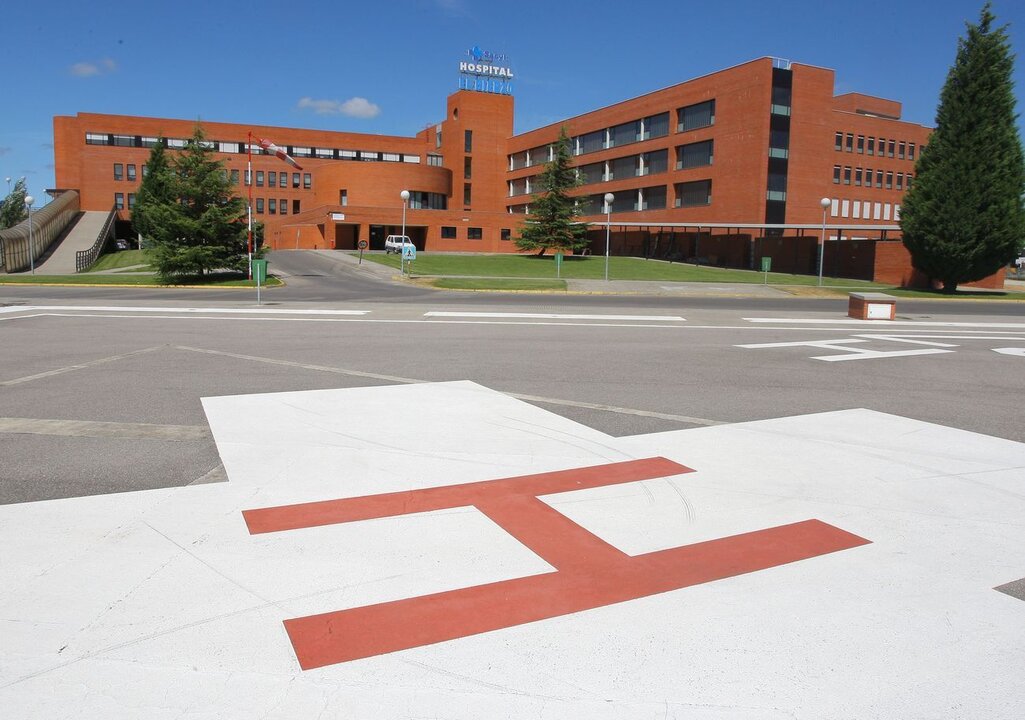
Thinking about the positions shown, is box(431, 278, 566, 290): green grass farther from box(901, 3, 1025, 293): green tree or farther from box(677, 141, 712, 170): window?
box(677, 141, 712, 170): window

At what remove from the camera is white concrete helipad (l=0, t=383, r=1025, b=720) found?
310 cm

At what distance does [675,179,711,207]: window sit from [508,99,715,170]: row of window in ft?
14.9

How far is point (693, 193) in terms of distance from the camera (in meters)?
64.2

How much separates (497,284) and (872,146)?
4498 cm

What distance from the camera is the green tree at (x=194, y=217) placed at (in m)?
33.4

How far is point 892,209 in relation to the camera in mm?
67625

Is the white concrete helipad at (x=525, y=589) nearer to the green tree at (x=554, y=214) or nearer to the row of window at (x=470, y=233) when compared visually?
the green tree at (x=554, y=214)

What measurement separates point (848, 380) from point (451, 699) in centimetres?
953

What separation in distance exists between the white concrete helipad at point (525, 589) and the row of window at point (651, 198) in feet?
185

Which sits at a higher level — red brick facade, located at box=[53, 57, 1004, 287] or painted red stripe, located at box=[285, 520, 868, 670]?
red brick facade, located at box=[53, 57, 1004, 287]

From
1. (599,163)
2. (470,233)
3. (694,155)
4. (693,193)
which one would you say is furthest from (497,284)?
(599,163)

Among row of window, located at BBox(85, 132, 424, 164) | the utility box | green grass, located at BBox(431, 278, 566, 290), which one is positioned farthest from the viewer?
row of window, located at BBox(85, 132, 424, 164)

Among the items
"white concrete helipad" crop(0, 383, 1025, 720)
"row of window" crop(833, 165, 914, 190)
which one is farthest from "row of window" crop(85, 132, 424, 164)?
"white concrete helipad" crop(0, 383, 1025, 720)

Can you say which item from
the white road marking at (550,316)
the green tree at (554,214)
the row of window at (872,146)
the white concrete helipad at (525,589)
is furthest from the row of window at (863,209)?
the white concrete helipad at (525,589)
